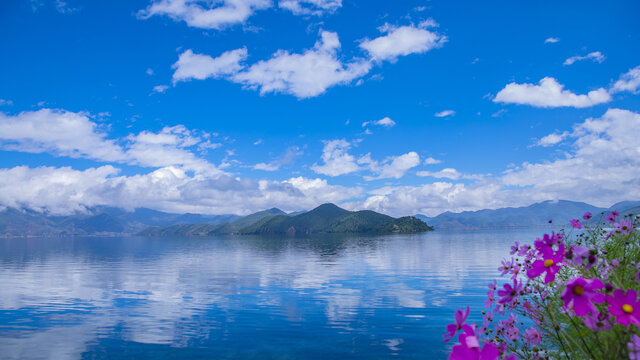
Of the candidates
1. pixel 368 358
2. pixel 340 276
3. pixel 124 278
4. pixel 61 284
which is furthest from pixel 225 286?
pixel 368 358

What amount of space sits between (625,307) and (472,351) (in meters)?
1.25

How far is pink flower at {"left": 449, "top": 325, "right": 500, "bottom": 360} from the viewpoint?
9.80 feet

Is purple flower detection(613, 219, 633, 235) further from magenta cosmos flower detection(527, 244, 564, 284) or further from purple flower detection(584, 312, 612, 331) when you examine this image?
purple flower detection(584, 312, 612, 331)

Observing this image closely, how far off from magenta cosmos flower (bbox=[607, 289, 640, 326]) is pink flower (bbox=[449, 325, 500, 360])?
3.24 feet

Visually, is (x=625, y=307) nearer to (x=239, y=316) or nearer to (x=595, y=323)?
(x=595, y=323)

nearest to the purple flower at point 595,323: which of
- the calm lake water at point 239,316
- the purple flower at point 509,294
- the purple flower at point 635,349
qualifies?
the purple flower at point 635,349

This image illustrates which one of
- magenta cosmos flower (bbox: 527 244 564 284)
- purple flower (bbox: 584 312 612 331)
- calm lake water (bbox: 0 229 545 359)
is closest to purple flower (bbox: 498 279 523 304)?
magenta cosmos flower (bbox: 527 244 564 284)

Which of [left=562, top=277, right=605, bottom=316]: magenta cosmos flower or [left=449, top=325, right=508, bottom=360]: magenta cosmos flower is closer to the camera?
[left=562, top=277, right=605, bottom=316]: magenta cosmos flower

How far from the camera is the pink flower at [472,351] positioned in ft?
9.80

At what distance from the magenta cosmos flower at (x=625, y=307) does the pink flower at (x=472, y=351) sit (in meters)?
0.99

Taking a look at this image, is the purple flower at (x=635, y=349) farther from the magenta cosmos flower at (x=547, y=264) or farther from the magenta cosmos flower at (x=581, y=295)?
the magenta cosmos flower at (x=547, y=264)

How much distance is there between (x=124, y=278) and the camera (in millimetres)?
51000

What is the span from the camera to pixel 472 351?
313 cm

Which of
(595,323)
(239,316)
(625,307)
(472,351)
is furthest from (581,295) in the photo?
(239,316)
